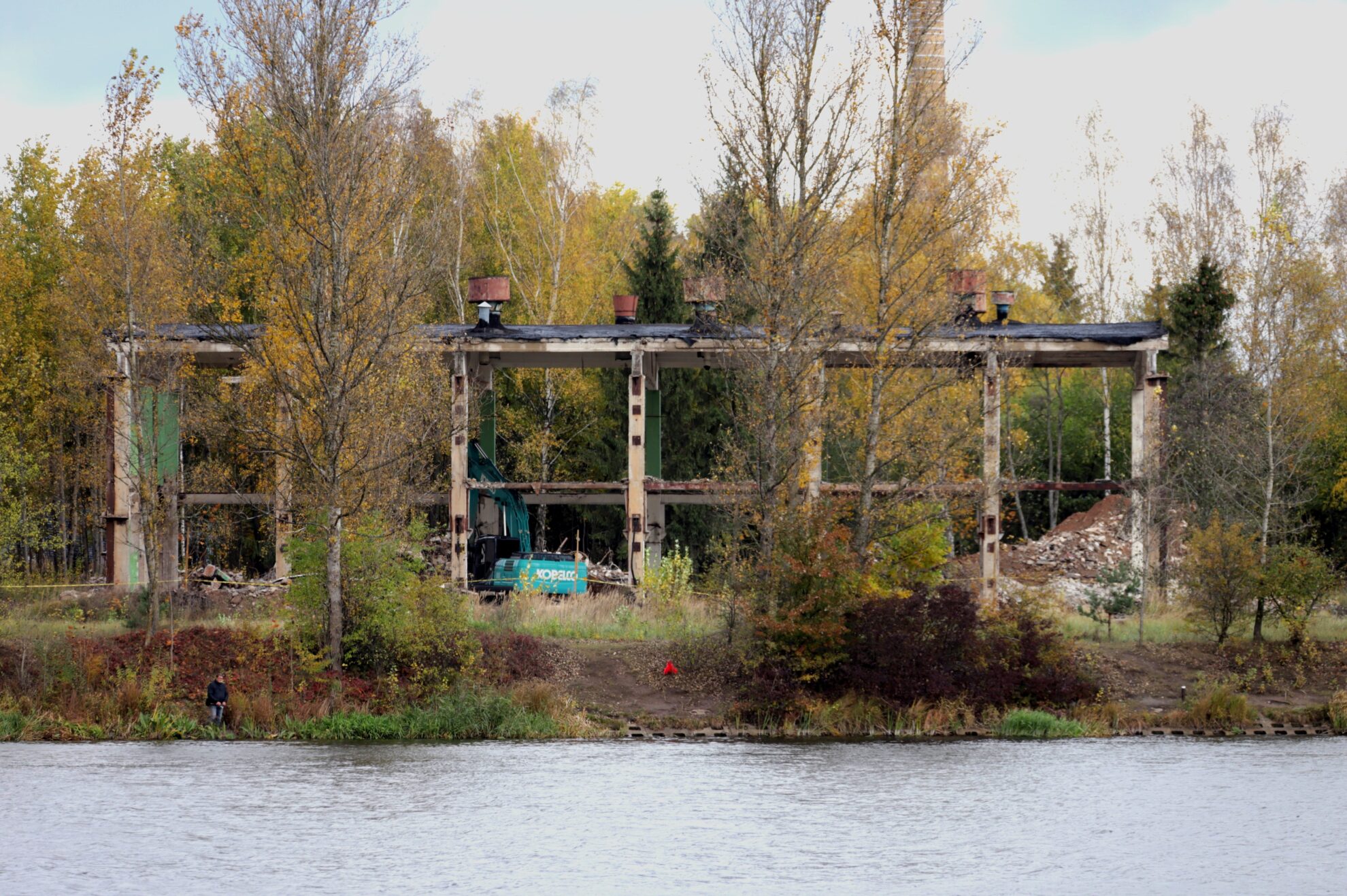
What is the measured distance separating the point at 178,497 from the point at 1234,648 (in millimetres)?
25782

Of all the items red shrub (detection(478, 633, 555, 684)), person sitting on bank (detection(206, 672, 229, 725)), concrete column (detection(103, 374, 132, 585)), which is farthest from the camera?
concrete column (detection(103, 374, 132, 585))

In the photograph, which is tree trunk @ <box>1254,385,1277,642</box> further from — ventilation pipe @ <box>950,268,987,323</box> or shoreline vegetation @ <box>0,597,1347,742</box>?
ventilation pipe @ <box>950,268,987,323</box>

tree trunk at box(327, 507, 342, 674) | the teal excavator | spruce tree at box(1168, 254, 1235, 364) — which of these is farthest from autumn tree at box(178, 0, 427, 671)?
spruce tree at box(1168, 254, 1235, 364)

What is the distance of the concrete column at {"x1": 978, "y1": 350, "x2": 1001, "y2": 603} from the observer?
39.3 meters

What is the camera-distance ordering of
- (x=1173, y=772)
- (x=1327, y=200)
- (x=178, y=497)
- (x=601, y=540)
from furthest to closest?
(x=1327, y=200)
(x=601, y=540)
(x=178, y=497)
(x=1173, y=772)

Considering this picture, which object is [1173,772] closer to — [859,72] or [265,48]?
[859,72]

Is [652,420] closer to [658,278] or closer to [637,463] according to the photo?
[637,463]

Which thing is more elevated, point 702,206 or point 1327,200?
point 1327,200

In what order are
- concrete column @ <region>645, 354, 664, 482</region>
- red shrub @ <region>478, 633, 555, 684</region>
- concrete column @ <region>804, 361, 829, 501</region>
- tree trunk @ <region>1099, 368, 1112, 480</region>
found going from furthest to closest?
tree trunk @ <region>1099, 368, 1112, 480</region> < concrete column @ <region>645, 354, 664, 482</region> < concrete column @ <region>804, 361, 829, 501</region> < red shrub @ <region>478, 633, 555, 684</region>

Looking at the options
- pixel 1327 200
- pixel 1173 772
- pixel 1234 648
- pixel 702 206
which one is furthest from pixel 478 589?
pixel 1327 200

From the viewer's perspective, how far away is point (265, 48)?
31.1m

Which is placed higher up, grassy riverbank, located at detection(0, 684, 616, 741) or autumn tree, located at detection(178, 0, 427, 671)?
autumn tree, located at detection(178, 0, 427, 671)

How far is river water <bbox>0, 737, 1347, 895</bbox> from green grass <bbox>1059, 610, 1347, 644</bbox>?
6.34 m

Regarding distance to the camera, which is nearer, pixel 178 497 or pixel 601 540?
pixel 178 497
